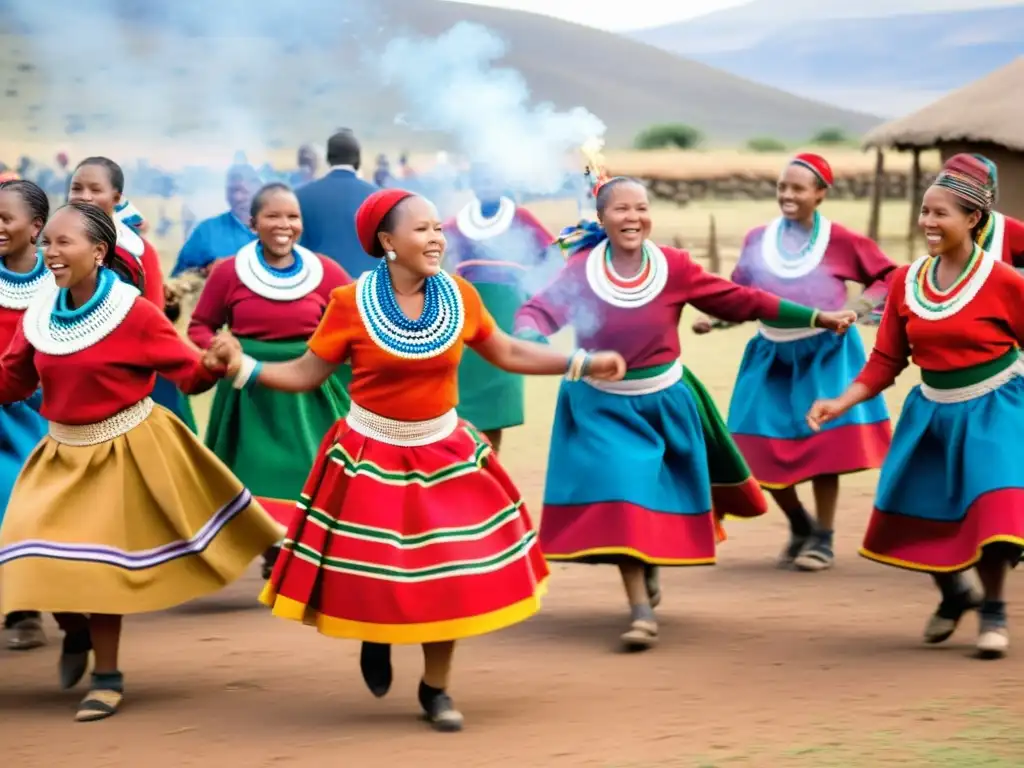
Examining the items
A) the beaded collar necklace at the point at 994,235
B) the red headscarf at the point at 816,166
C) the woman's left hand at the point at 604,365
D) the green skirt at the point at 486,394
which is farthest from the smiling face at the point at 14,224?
the green skirt at the point at 486,394

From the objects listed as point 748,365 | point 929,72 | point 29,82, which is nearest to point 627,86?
point 929,72

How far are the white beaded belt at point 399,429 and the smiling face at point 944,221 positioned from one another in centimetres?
208

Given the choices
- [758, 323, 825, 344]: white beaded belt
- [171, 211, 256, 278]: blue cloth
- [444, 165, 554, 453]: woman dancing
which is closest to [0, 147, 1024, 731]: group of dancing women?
[758, 323, 825, 344]: white beaded belt

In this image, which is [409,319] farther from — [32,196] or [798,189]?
[798,189]

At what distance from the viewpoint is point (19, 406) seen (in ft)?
22.9

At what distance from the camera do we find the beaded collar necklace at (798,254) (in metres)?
8.57

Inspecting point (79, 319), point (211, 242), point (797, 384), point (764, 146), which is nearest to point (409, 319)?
point (79, 319)

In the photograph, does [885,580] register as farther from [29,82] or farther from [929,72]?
[929,72]

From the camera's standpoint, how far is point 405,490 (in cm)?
575

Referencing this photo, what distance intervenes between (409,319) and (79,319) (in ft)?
3.80

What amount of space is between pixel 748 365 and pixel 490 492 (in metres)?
3.24

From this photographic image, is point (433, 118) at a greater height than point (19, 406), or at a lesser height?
greater

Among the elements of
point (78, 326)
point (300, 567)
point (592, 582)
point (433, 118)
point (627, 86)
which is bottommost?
point (592, 582)

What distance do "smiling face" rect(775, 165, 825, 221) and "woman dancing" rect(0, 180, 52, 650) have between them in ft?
11.8
